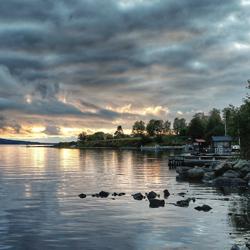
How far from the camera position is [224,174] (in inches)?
2953

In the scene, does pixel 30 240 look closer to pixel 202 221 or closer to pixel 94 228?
pixel 94 228

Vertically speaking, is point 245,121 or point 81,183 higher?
point 245,121

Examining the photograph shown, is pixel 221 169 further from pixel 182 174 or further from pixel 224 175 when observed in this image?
pixel 182 174

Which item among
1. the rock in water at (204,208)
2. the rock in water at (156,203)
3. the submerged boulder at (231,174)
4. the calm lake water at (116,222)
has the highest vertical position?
the submerged boulder at (231,174)

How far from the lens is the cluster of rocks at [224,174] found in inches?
2756

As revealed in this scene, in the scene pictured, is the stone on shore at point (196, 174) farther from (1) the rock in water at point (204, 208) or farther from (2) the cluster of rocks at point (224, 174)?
(1) the rock in water at point (204, 208)

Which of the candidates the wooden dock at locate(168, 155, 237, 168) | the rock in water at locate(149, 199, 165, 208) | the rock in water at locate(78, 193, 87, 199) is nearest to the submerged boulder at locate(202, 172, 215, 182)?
the wooden dock at locate(168, 155, 237, 168)

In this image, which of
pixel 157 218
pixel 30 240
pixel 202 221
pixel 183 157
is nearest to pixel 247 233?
pixel 202 221

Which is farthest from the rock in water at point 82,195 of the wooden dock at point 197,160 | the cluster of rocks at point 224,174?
the wooden dock at point 197,160

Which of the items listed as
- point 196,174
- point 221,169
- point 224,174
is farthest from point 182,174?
point 224,174

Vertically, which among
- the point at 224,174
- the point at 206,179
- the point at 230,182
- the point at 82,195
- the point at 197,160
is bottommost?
the point at 82,195

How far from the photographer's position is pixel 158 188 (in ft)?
221

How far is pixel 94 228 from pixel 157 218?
22.1ft

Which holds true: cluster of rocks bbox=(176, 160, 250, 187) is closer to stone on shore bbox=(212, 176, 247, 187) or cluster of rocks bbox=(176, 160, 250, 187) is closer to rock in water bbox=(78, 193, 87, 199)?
stone on shore bbox=(212, 176, 247, 187)
